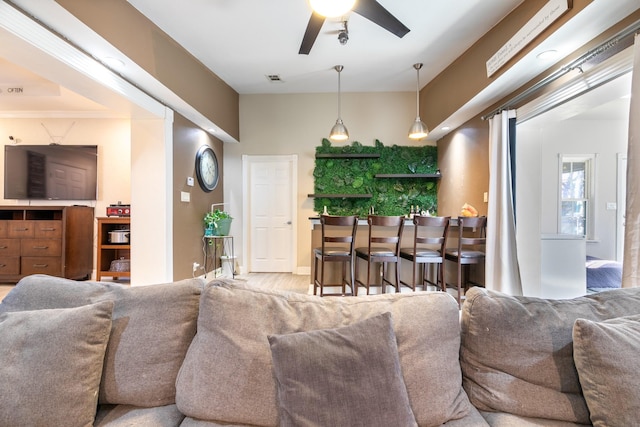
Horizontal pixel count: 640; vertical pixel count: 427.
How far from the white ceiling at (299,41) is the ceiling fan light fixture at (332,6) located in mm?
902

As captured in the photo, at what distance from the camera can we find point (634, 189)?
1.71 metres

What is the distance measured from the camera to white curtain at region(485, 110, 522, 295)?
2.77 meters

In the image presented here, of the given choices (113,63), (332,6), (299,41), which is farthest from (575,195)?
(113,63)

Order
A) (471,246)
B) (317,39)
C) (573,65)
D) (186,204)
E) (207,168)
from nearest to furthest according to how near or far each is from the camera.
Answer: (573,65) < (317,39) < (471,246) < (186,204) < (207,168)

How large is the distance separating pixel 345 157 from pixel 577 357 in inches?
162

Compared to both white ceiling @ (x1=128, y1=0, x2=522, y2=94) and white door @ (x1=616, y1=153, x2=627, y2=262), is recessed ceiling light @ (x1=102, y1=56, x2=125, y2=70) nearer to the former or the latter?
white ceiling @ (x1=128, y1=0, x2=522, y2=94)

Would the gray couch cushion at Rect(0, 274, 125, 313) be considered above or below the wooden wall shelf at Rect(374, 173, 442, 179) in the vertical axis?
below

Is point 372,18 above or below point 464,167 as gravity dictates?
above

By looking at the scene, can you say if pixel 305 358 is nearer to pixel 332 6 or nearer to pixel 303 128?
→ pixel 332 6

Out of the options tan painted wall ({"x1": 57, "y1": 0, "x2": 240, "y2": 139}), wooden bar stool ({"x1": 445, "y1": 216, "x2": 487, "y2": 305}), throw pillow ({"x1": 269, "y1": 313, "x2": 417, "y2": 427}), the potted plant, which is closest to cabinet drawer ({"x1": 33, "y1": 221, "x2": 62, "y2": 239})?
the potted plant

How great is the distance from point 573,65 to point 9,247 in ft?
22.0

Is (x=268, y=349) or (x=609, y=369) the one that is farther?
(x=268, y=349)

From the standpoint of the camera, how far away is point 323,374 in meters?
0.80

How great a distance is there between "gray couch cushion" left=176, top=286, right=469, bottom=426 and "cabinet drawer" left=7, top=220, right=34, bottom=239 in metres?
4.52
